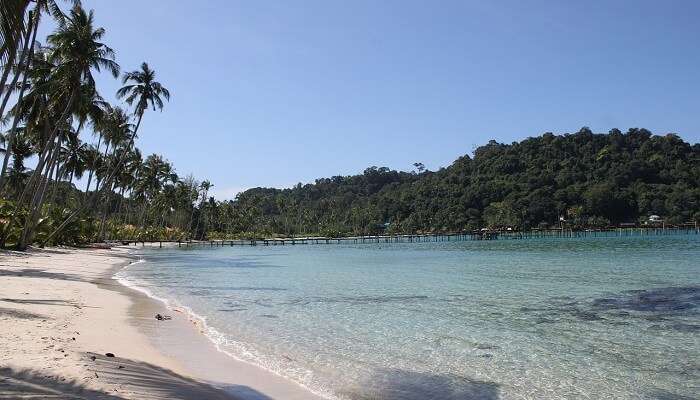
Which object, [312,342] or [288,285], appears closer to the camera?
[312,342]

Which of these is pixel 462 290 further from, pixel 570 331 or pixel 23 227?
pixel 23 227

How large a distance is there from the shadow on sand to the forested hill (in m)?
112

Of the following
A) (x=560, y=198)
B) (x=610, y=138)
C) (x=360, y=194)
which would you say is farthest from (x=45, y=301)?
(x=360, y=194)

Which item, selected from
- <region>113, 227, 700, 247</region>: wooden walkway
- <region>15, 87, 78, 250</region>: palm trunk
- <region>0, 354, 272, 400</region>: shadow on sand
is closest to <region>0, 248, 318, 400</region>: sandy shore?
<region>0, 354, 272, 400</region>: shadow on sand

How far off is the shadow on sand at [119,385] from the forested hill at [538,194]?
112 meters

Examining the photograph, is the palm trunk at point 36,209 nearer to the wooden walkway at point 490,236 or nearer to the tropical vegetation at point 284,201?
the tropical vegetation at point 284,201

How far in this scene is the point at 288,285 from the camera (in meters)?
21.2

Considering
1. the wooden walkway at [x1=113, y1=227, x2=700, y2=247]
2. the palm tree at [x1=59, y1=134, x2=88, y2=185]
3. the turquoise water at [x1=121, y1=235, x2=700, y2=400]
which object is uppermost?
the palm tree at [x1=59, y1=134, x2=88, y2=185]

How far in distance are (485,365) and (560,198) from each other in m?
118

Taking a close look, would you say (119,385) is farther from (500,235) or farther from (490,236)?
(500,235)

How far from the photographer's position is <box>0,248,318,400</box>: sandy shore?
531 centimetres

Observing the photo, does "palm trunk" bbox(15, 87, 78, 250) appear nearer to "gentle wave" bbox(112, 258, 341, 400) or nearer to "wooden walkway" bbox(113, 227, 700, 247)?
"gentle wave" bbox(112, 258, 341, 400)

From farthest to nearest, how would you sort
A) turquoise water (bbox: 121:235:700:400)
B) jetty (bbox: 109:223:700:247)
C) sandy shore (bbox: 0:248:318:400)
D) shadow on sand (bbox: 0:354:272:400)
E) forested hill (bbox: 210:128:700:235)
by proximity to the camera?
forested hill (bbox: 210:128:700:235)
jetty (bbox: 109:223:700:247)
turquoise water (bbox: 121:235:700:400)
sandy shore (bbox: 0:248:318:400)
shadow on sand (bbox: 0:354:272:400)

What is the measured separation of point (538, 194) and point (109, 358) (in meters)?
120
